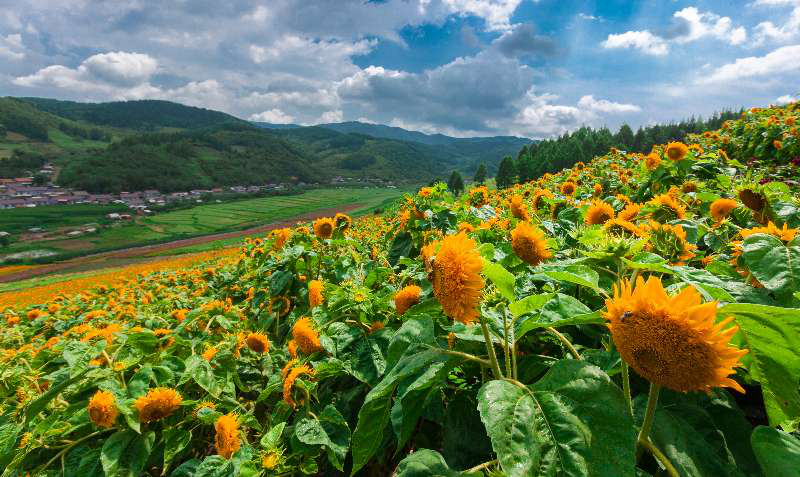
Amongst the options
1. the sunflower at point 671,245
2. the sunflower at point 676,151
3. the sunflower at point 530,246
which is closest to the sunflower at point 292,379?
the sunflower at point 530,246

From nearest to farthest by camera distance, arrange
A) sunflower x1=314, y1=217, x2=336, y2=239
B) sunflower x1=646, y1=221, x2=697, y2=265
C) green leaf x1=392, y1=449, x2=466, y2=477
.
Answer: green leaf x1=392, y1=449, x2=466, y2=477 → sunflower x1=646, y1=221, x2=697, y2=265 → sunflower x1=314, y1=217, x2=336, y2=239

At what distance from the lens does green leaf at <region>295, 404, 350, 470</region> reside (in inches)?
76.4

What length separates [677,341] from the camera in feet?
2.91

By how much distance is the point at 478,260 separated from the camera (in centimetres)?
127

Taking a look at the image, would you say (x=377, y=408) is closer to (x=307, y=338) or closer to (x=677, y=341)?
(x=677, y=341)

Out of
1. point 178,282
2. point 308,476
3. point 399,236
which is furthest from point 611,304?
point 178,282

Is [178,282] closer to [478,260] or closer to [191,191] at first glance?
[478,260]

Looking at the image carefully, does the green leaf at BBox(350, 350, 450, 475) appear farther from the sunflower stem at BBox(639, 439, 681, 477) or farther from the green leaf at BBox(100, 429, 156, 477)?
the green leaf at BBox(100, 429, 156, 477)

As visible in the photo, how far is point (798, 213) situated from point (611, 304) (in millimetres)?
2632

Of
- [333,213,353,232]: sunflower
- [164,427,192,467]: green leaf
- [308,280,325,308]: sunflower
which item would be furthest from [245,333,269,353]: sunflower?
[333,213,353,232]: sunflower

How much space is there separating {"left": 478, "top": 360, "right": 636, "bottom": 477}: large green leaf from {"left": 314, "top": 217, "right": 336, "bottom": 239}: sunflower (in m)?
3.50

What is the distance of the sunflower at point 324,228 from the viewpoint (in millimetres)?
4270

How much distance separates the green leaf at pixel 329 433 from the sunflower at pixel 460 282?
1.24 meters

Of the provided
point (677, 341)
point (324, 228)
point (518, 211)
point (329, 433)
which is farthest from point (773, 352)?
point (324, 228)
